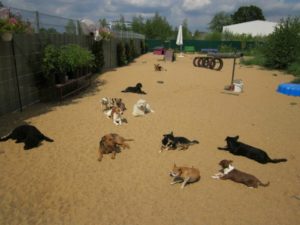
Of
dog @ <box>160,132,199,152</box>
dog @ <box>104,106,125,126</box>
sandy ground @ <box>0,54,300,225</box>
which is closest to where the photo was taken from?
sandy ground @ <box>0,54,300,225</box>

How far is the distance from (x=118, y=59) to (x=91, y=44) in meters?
4.45

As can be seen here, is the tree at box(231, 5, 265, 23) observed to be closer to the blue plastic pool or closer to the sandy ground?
the blue plastic pool

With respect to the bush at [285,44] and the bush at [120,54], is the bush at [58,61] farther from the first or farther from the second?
the bush at [285,44]

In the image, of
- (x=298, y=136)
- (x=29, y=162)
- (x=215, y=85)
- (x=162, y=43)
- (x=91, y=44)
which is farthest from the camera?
(x=162, y=43)

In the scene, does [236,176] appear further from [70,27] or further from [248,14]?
[248,14]

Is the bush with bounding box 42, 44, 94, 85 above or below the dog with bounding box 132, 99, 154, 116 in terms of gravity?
above

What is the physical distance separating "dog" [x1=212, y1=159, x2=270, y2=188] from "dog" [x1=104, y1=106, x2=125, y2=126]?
288cm

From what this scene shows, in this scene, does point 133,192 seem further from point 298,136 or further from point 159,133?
point 298,136

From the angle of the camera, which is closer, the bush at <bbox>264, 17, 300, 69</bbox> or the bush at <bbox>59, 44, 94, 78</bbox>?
the bush at <bbox>59, 44, 94, 78</bbox>

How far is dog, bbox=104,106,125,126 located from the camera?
21.9ft

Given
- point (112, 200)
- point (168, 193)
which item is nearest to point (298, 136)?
point (168, 193)

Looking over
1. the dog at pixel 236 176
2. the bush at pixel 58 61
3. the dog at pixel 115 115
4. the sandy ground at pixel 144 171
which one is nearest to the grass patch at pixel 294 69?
the sandy ground at pixel 144 171

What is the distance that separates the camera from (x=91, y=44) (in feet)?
46.3

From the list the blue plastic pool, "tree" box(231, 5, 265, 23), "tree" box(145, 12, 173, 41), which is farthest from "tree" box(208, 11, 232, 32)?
the blue plastic pool
